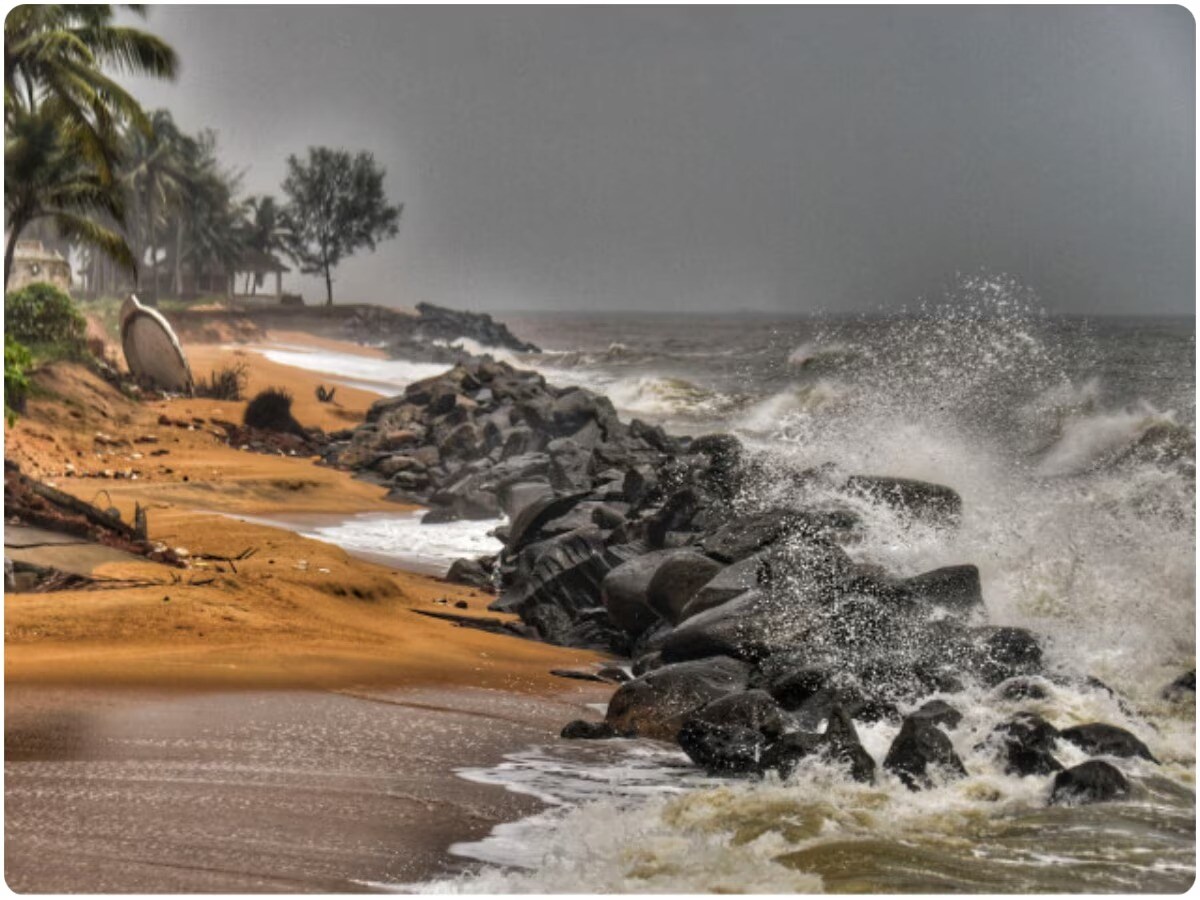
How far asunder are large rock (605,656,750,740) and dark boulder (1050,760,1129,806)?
1.62 m

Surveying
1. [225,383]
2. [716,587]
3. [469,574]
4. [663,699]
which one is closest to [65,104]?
[225,383]

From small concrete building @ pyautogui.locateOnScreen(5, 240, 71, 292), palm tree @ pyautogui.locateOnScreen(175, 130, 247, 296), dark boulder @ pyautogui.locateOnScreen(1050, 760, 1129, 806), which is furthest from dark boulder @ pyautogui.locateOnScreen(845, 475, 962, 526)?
small concrete building @ pyautogui.locateOnScreen(5, 240, 71, 292)

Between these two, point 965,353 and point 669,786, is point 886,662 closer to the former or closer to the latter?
point 669,786

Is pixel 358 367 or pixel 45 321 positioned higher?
pixel 45 321

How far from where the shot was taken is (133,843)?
5.42 metres

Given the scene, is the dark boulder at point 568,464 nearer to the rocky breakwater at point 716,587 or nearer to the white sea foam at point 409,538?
the rocky breakwater at point 716,587

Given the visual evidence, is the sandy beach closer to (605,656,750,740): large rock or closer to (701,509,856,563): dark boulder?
(605,656,750,740): large rock

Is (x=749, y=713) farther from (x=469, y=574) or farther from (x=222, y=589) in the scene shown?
(x=469, y=574)

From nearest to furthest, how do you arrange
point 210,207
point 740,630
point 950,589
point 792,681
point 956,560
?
point 792,681 → point 740,630 → point 950,589 → point 956,560 → point 210,207

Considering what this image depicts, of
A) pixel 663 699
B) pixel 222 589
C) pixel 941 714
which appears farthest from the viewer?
pixel 222 589

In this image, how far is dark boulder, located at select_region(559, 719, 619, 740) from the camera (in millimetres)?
6930

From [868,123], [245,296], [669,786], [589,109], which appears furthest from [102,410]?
[669,786]

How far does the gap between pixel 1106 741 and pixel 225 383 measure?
22.5 feet

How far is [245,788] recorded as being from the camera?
5.91 m
